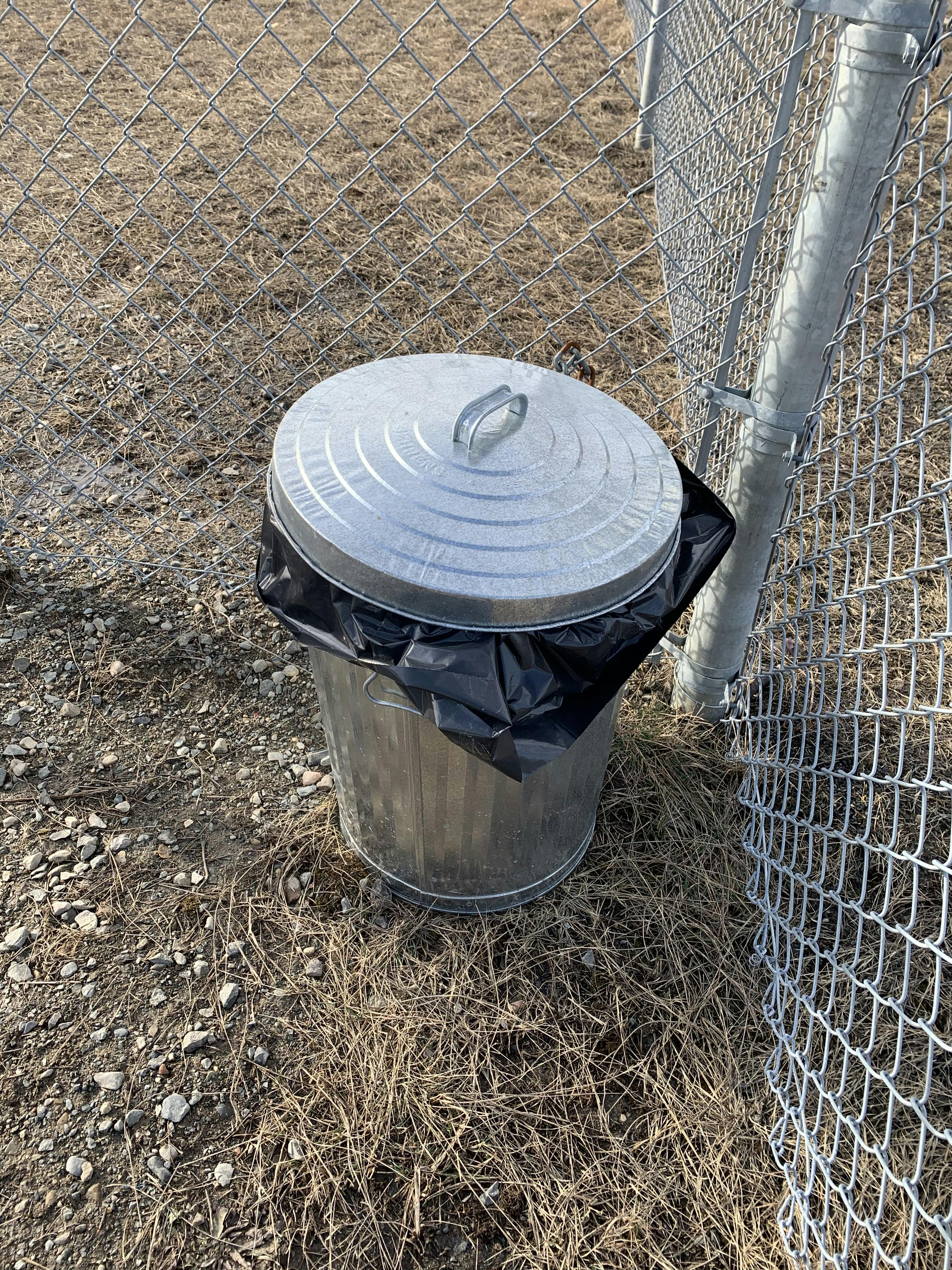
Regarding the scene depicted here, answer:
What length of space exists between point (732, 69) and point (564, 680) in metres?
3.47

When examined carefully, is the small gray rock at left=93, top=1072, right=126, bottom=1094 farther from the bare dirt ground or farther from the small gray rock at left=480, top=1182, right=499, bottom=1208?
the small gray rock at left=480, top=1182, right=499, bottom=1208

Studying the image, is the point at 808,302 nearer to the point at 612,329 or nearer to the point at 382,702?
the point at 382,702

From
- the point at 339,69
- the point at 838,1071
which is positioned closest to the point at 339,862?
the point at 838,1071

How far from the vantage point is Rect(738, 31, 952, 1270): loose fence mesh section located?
163 cm

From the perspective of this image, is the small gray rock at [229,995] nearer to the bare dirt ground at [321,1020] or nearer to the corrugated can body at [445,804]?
the bare dirt ground at [321,1020]

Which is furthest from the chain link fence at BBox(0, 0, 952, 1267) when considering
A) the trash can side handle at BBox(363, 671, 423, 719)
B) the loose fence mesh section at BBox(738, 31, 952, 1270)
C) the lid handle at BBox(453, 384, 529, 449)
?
the trash can side handle at BBox(363, 671, 423, 719)

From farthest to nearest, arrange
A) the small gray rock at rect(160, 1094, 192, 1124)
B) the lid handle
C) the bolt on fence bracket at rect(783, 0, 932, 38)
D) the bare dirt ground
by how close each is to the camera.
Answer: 1. the small gray rock at rect(160, 1094, 192, 1124)
2. the bare dirt ground
3. the lid handle
4. the bolt on fence bracket at rect(783, 0, 932, 38)

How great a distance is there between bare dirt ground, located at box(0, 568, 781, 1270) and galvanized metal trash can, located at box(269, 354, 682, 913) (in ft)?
1.04

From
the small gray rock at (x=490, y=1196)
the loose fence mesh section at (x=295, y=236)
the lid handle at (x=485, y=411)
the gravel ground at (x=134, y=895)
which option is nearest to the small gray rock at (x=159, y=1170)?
the gravel ground at (x=134, y=895)

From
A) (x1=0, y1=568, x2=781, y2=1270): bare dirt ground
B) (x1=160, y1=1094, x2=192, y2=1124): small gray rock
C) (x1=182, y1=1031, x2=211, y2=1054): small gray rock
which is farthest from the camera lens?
Answer: (x1=182, y1=1031, x2=211, y2=1054): small gray rock

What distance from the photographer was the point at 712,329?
3193 mm

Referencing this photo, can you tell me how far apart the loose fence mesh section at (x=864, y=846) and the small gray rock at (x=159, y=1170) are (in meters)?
1.25

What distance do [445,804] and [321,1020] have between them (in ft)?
2.02

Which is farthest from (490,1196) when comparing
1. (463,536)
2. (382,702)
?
(463,536)
